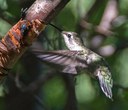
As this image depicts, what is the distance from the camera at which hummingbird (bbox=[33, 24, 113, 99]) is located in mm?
1739

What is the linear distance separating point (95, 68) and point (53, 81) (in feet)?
2.58

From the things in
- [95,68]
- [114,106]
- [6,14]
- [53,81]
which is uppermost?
[6,14]

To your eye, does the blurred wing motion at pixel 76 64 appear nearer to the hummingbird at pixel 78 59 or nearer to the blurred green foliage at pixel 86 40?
the hummingbird at pixel 78 59

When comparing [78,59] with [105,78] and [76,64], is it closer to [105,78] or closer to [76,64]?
[76,64]

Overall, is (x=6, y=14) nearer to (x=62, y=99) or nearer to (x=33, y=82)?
(x=33, y=82)

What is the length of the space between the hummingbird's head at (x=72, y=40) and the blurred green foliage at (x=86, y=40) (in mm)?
252

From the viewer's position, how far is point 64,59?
5.85ft

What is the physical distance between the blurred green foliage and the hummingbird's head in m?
0.25

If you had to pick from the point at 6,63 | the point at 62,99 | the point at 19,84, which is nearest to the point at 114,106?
the point at 62,99

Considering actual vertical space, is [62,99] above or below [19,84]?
below

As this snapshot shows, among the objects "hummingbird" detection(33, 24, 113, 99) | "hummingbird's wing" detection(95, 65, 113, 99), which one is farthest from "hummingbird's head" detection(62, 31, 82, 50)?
"hummingbird's wing" detection(95, 65, 113, 99)

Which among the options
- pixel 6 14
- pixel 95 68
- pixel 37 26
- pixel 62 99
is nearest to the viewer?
pixel 37 26

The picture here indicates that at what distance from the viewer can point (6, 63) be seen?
1317 millimetres

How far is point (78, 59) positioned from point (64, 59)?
153 mm
